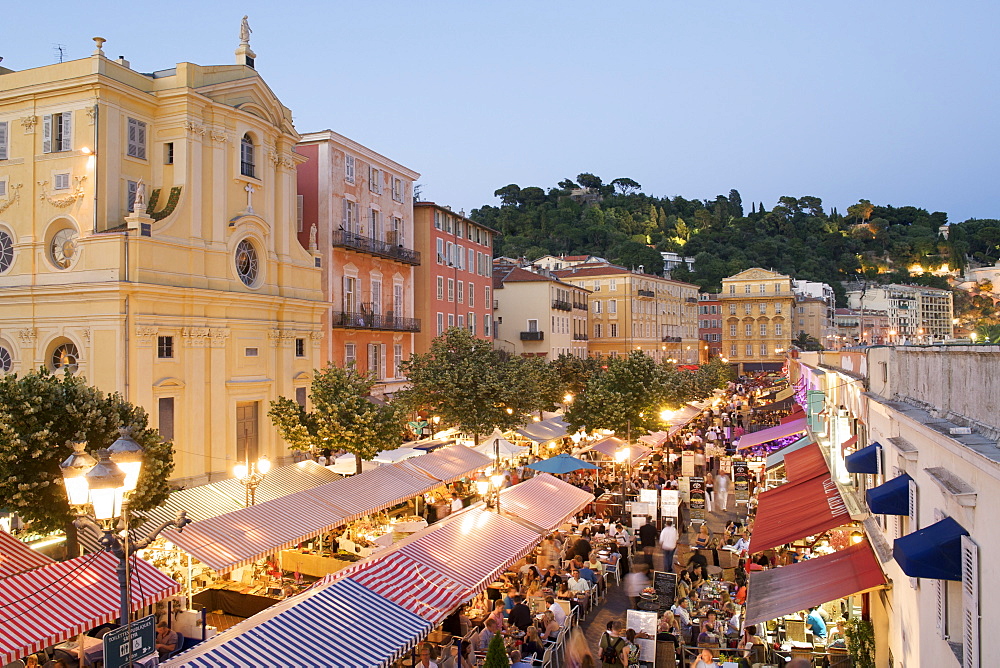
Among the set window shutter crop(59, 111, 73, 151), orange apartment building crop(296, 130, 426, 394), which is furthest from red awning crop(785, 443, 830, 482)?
window shutter crop(59, 111, 73, 151)

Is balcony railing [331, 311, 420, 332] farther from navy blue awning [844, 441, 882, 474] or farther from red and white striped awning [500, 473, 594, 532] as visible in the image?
navy blue awning [844, 441, 882, 474]

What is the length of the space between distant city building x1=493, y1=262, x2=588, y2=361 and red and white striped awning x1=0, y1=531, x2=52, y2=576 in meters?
49.1

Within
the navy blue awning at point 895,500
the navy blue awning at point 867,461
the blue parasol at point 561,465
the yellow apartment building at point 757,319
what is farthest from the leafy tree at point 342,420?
the yellow apartment building at point 757,319

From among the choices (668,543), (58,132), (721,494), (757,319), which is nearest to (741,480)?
(721,494)

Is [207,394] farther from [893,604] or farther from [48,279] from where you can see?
[893,604]

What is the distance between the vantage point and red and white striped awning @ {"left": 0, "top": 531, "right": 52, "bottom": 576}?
12547 mm

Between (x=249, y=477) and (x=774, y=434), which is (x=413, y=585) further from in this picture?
(x=774, y=434)

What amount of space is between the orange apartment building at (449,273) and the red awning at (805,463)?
2041cm

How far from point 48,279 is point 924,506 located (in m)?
23.7

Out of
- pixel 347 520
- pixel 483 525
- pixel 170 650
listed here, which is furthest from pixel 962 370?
pixel 347 520

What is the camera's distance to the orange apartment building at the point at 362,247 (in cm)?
3384

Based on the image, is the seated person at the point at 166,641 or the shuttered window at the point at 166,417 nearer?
the seated person at the point at 166,641

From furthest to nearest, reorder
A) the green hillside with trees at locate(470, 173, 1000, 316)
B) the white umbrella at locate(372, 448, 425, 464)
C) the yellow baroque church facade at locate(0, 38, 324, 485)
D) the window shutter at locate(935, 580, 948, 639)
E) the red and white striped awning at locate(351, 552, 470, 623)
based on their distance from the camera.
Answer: the green hillside with trees at locate(470, 173, 1000, 316)
the white umbrella at locate(372, 448, 425, 464)
the yellow baroque church facade at locate(0, 38, 324, 485)
the red and white striped awning at locate(351, 552, 470, 623)
the window shutter at locate(935, 580, 948, 639)

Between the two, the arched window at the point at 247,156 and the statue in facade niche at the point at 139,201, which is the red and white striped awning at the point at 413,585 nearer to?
the statue in facade niche at the point at 139,201
